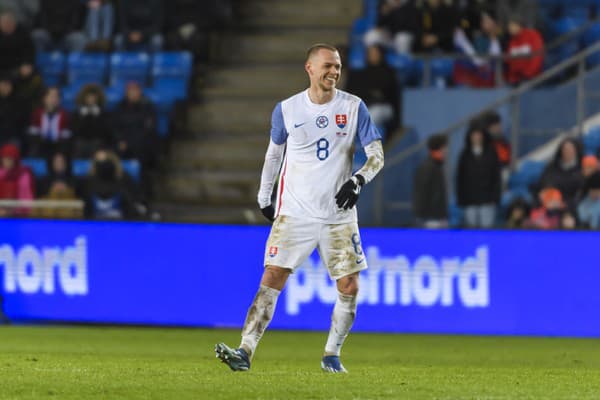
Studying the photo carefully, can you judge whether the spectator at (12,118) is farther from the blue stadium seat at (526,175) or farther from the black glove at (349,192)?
the black glove at (349,192)

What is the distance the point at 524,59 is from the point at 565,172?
3118 mm

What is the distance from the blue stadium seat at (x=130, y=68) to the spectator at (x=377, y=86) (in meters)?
3.99

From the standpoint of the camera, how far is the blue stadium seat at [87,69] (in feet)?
74.4

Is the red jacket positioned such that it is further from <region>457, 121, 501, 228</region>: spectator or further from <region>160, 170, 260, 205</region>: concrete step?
<region>160, 170, 260, 205</region>: concrete step

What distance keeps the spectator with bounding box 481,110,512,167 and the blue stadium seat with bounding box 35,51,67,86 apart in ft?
23.9

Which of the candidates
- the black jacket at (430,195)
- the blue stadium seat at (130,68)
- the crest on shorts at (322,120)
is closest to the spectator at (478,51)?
Answer: the black jacket at (430,195)

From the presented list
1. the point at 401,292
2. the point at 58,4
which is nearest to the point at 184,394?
the point at 401,292

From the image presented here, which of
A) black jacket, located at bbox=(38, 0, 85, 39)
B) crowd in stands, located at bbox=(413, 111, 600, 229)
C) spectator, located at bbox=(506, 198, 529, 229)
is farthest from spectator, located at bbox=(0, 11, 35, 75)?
spectator, located at bbox=(506, 198, 529, 229)

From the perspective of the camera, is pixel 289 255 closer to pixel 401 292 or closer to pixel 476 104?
pixel 401 292

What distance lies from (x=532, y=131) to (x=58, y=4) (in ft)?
27.2

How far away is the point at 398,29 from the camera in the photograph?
20.9 metres

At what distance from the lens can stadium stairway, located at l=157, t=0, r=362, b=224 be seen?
20.7 metres

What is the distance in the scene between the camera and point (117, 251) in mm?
16406

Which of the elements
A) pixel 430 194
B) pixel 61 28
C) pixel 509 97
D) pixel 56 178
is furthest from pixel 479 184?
pixel 61 28
